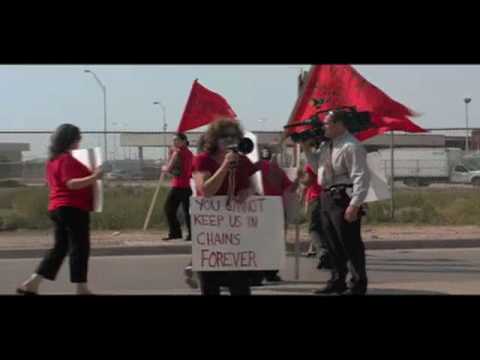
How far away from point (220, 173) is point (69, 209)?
1.78 meters

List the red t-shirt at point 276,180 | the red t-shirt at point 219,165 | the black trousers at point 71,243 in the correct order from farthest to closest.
Result: the red t-shirt at point 276,180, the black trousers at point 71,243, the red t-shirt at point 219,165

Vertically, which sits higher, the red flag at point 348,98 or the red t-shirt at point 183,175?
the red flag at point 348,98

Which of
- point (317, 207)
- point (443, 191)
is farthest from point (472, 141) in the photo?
point (317, 207)

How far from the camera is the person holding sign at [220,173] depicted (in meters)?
5.39

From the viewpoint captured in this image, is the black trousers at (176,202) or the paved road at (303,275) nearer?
the paved road at (303,275)

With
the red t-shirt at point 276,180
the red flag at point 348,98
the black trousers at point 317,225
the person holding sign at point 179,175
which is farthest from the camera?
the person holding sign at point 179,175

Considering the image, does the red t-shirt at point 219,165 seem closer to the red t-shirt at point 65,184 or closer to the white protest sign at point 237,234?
the white protest sign at point 237,234

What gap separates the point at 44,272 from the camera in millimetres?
6570

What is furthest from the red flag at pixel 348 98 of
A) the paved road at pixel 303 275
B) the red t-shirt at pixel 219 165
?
the red t-shirt at pixel 219 165

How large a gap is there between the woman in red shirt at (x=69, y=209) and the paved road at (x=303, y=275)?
1.15 metres

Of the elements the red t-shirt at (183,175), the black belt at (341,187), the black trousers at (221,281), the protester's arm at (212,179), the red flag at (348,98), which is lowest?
the black trousers at (221,281)
